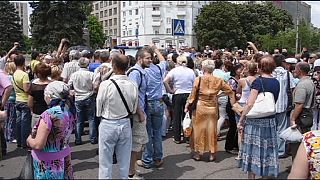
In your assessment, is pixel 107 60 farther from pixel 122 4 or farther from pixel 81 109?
pixel 122 4

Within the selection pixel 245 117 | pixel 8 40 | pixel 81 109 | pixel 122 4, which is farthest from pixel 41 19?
pixel 245 117

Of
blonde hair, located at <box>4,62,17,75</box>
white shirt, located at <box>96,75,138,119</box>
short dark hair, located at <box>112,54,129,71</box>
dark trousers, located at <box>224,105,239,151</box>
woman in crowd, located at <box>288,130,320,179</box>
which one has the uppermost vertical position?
short dark hair, located at <box>112,54,129,71</box>

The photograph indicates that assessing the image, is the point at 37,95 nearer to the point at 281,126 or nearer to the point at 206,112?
the point at 206,112

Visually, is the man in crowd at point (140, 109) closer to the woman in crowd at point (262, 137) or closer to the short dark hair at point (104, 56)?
the woman in crowd at point (262, 137)

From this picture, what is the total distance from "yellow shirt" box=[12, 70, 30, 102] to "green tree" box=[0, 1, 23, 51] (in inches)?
1941

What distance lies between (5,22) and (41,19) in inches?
415

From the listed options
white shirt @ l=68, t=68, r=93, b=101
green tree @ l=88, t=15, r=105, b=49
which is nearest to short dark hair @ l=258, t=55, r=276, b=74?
white shirt @ l=68, t=68, r=93, b=101

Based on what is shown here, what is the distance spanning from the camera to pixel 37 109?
239 inches

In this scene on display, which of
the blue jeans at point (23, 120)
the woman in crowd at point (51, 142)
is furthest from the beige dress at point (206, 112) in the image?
the blue jeans at point (23, 120)

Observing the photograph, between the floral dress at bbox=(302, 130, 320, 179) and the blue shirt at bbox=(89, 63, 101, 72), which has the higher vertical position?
the blue shirt at bbox=(89, 63, 101, 72)

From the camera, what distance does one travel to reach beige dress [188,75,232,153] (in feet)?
21.4

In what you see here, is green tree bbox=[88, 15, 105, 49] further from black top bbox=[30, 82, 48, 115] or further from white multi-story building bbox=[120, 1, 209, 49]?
black top bbox=[30, 82, 48, 115]

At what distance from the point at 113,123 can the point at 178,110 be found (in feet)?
11.0

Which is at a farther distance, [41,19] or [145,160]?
[41,19]
